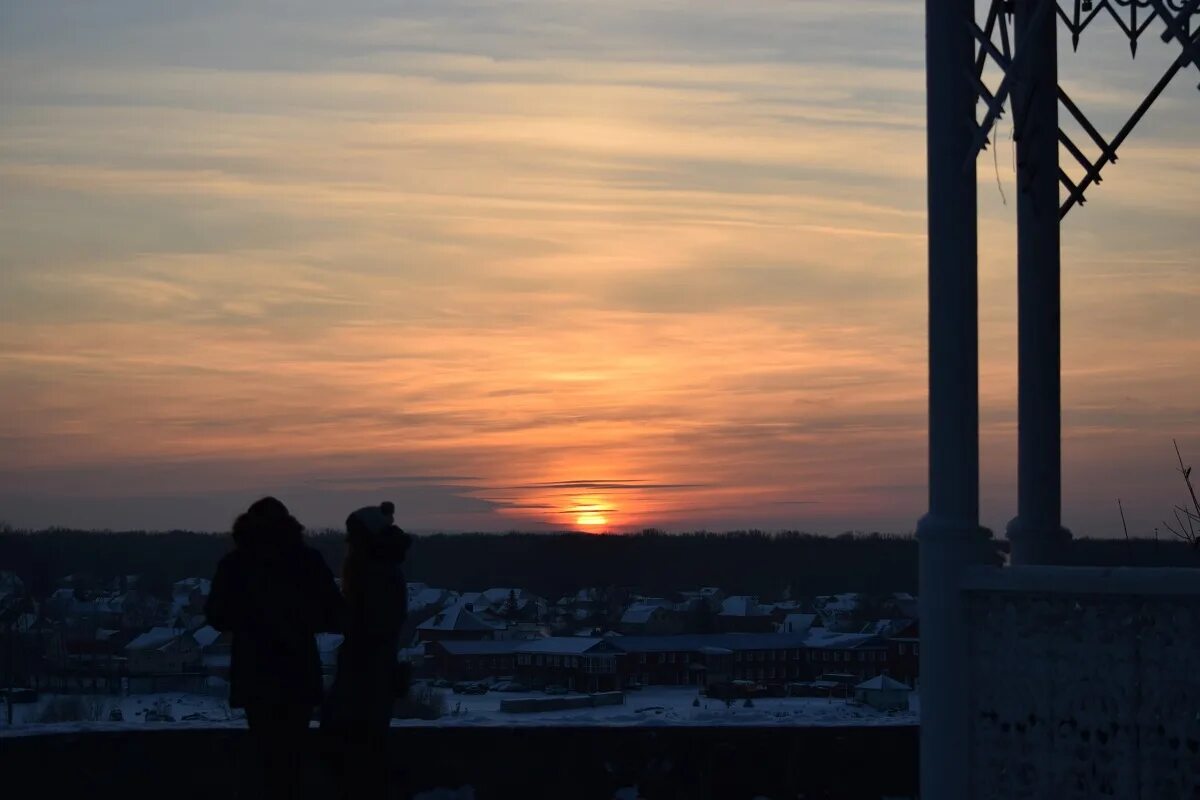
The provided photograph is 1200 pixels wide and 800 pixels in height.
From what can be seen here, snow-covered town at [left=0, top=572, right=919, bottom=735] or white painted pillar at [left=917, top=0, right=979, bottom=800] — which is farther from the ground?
white painted pillar at [left=917, top=0, right=979, bottom=800]

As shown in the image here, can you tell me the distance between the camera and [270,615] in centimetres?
718

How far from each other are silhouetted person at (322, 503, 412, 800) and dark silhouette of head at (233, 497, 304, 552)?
300mm

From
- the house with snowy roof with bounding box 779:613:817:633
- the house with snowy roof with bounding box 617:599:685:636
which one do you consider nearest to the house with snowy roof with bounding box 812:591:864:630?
the house with snowy roof with bounding box 779:613:817:633

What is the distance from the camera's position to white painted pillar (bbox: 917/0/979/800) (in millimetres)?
6746

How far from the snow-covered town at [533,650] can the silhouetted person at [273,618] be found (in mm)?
25063

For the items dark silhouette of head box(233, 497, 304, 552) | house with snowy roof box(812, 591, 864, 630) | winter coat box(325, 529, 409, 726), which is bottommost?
house with snowy roof box(812, 591, 864, 630)

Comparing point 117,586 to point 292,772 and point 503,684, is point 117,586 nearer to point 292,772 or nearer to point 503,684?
point 503,684

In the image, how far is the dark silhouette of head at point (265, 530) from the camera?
7.22 meters

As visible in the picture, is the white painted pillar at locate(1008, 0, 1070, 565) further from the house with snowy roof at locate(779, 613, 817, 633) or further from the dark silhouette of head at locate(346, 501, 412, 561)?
the house with snowy roof at locate(779, 613, 817, 633)

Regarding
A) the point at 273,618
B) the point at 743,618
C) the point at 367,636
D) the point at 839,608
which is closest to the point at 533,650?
the point at 743,618

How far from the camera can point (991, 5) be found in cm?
744

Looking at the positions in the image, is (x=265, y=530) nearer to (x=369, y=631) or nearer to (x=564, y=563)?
(x=369, y=631)

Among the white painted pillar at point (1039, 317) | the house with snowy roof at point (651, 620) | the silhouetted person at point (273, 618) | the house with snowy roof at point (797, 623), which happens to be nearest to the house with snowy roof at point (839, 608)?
the house with snowy roof at point (797, 623)

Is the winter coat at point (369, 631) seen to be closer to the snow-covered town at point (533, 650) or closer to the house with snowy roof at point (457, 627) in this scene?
the snow-covered town at point (533, 650)
